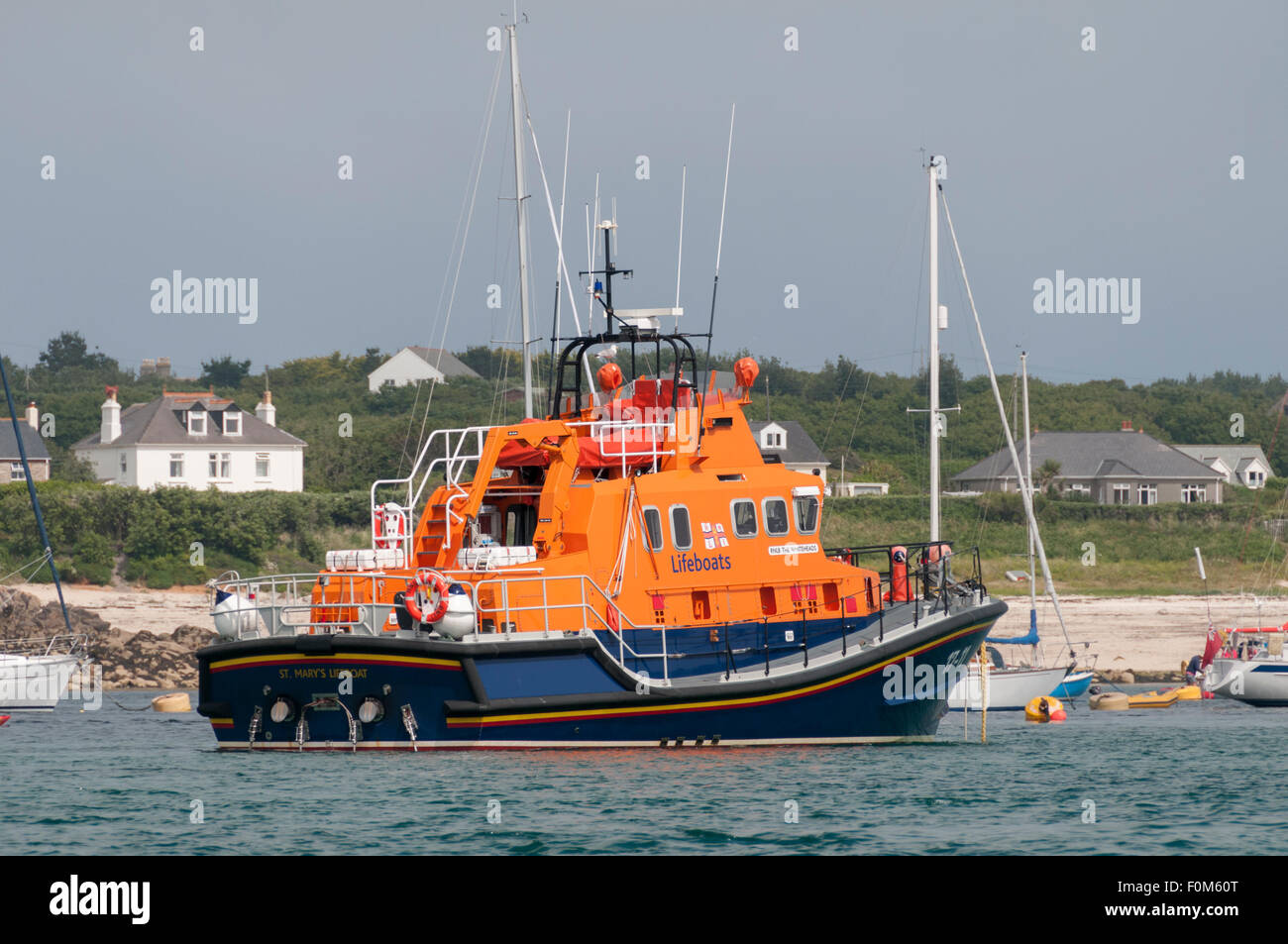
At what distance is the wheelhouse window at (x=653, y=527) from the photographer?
56.4ft

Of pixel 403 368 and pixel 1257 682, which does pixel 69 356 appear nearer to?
pixel 403 368

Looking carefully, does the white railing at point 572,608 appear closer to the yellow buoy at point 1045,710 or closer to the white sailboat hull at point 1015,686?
the yellow buoy at point 1045,710

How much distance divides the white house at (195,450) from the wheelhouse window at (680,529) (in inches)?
1422

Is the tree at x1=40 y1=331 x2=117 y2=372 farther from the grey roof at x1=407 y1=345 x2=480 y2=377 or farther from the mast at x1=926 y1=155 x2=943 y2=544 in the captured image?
the mast at x1=926 y1=155 x2=943 y2=544

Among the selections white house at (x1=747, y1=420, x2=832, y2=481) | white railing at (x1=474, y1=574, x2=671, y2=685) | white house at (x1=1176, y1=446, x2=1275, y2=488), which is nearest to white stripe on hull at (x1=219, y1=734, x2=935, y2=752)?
white railing at (x1=474, y1=574, x2=671, y2=685)

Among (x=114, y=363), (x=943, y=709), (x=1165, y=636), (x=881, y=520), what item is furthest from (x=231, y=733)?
(x=114, y=363)

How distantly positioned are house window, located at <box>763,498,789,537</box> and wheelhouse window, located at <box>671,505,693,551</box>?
105 centimetres

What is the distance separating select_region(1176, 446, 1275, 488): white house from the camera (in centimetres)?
6819

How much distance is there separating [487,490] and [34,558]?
87.9 feet

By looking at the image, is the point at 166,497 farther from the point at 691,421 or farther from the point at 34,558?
the point at 691,421

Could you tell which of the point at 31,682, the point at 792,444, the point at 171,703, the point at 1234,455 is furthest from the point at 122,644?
the point at 1234,455

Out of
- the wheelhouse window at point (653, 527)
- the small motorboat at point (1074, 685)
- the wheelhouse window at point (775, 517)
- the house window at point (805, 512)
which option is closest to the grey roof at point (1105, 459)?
the small motorboat at point (1074, 685)

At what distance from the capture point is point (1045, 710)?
2494 centimetres

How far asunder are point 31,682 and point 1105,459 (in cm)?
4673
